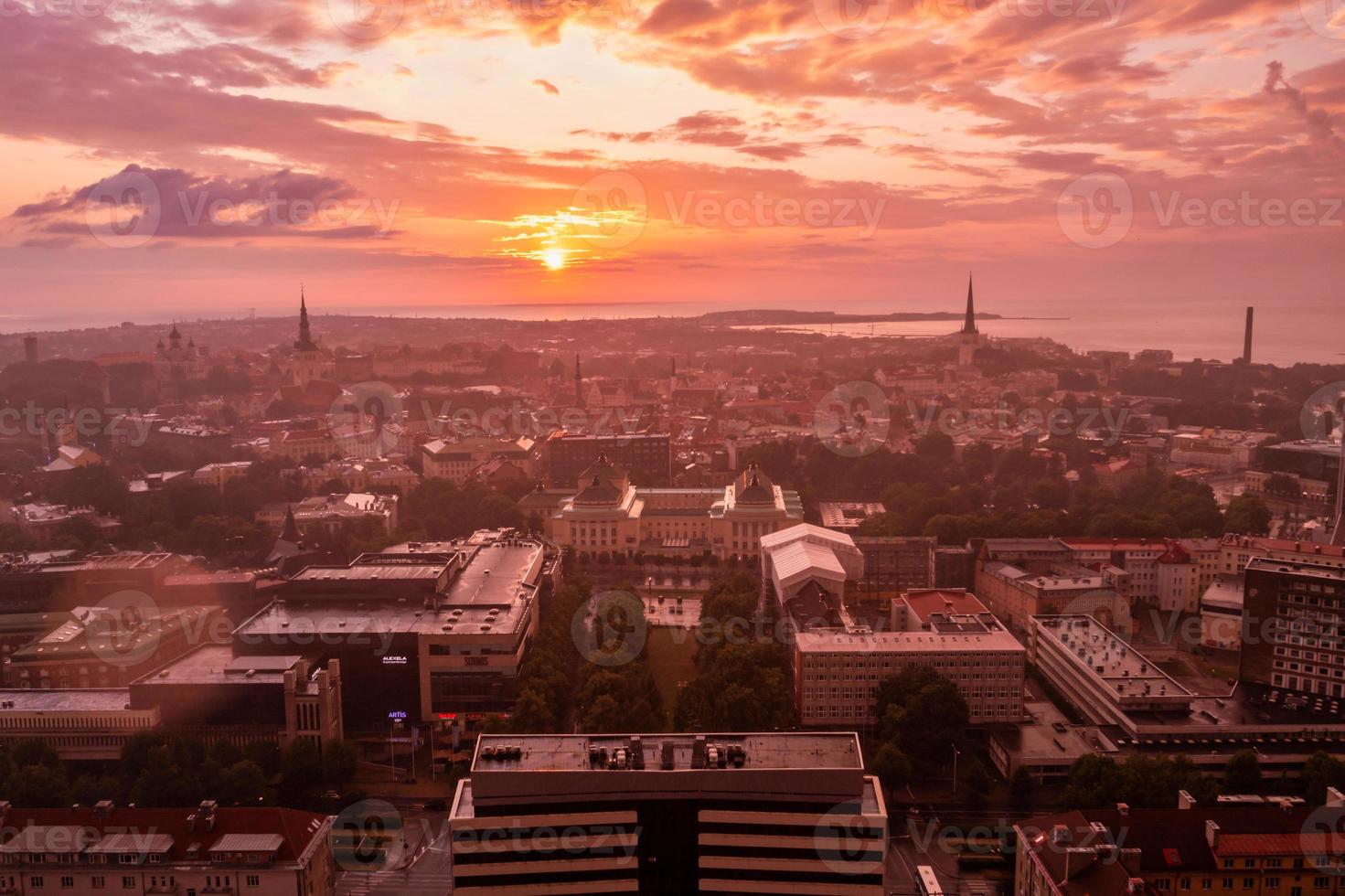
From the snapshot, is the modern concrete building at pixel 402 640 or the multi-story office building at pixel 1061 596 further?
the multi-story office building at pixel 1061 596

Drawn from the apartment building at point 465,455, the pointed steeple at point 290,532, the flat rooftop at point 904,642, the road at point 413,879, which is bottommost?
the road at point 413,879

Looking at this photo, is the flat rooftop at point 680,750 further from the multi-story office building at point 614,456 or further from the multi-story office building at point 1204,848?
the multi-story office building at point 614,456

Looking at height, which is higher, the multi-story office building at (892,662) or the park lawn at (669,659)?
the multi-story office building at (892,662)

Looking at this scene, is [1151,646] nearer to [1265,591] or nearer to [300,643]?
[1265,591]

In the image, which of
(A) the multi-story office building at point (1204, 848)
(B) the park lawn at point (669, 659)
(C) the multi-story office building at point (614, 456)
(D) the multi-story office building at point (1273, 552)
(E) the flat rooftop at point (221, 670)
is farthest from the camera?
(C) the multi-story office building at point (614, 456)

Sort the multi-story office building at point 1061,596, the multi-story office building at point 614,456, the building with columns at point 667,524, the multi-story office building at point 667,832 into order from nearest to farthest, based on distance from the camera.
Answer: the multi-story office building at point 667,832
the multi-story office building at point 1061,596
the building with columns at point 667,524
the multi-story office building at point 614,456

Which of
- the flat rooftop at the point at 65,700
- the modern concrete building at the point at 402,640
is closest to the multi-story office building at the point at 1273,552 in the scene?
the modern concrete building at the point at 402,640

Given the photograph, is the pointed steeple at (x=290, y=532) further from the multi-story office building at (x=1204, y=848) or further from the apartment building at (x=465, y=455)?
the multi-story office building at (x=1204, y=848)
